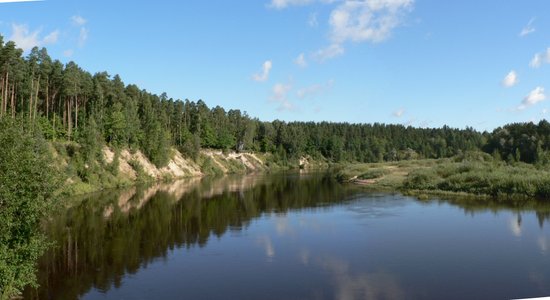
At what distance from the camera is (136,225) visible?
4734cm

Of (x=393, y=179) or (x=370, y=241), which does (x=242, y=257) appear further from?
(x=393, y=179)

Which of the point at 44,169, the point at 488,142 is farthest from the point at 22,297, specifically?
the point at 488,142

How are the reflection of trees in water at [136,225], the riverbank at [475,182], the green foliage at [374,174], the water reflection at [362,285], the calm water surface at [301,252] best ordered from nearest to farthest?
the water reflection at [362,285]
the calm water surface at [301,252]
the reflection of trees in water at [136,225]
the riverbank at [475,182]
the green foliage at [374,174]

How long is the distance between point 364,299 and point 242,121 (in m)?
149

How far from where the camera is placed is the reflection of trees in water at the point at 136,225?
29.8 m

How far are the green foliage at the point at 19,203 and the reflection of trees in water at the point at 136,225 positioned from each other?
401 centimetres

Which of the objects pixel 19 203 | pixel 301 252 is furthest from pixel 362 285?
pixel 19 203

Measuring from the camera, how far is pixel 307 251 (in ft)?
115

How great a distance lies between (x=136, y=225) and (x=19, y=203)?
26.3 metres

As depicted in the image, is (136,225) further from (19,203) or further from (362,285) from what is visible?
(362,285)

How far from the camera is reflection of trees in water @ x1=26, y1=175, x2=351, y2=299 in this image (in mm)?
29844

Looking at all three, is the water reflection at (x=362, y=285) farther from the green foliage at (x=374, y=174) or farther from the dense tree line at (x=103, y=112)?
the green foliage at (x=374, y=174)

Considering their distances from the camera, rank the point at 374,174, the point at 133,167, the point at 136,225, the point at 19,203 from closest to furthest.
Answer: the point at 19,203 → the point at 136,225 → the point at 133,167 → the point at 374,174

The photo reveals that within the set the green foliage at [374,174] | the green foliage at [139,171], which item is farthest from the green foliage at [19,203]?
the green foliage at [374,174]
